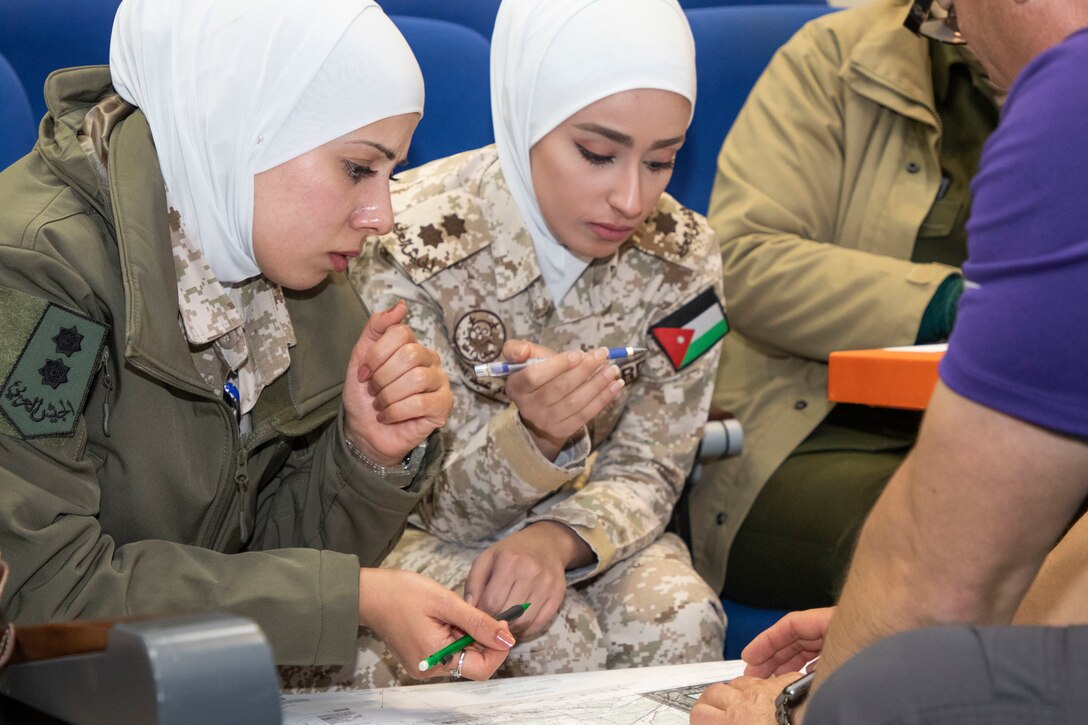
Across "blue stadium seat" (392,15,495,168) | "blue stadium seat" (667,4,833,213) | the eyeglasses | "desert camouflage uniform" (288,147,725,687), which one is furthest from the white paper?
"blue stadium seat" (667,4,833,213)

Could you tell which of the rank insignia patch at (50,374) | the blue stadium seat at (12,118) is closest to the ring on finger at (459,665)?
the rank insignia patch at (50,374)

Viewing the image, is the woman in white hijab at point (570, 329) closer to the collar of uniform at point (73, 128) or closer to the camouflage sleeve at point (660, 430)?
the camouflage sleeve at point (660, 430)

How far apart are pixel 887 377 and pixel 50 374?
1020 millimetres

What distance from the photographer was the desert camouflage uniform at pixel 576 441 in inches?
68.0

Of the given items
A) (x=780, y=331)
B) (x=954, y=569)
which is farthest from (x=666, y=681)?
(x=780, y=331)

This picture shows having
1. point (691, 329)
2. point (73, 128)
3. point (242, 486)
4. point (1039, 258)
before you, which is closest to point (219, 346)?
point (242, 486)

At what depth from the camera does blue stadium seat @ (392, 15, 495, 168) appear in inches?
86.6

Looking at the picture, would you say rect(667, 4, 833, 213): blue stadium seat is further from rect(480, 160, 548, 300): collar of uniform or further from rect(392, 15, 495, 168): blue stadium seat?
rect(480, 160, 548, 300): collar of uniform

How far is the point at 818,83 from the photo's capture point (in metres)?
2.42

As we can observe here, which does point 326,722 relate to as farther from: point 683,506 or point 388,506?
point 683,506

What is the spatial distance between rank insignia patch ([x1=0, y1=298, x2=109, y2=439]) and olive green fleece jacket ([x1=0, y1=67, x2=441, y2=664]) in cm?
1

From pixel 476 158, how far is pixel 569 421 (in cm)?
56

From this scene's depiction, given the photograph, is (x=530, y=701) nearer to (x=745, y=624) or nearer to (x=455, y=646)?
(x=455, y=646)

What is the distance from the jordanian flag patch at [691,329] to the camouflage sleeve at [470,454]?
9.4 inches
